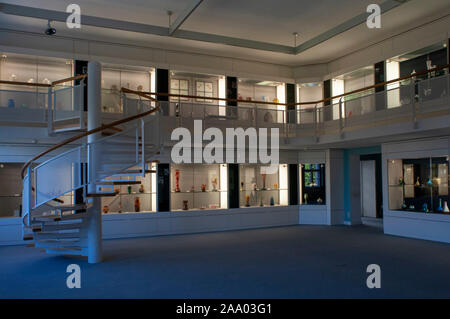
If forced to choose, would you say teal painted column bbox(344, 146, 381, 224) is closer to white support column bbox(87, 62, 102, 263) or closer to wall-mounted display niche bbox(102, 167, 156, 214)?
wall-mounted display niche bbox(102, 167, 156, 214)

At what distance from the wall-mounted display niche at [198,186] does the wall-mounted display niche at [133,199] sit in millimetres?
604

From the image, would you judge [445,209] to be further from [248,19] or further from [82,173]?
[82,173]

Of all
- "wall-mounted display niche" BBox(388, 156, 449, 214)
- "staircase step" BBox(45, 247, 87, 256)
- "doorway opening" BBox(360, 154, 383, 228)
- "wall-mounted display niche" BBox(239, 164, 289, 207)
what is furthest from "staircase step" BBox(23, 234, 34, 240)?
"doorway opening" BBox(360, 154, 383, 228)

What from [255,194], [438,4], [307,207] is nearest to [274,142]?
[255,194]

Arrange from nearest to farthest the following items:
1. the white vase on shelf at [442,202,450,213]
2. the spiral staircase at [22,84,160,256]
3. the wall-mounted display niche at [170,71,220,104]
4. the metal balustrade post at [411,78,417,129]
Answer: the spiral staircase at [22,84,160,256]
the metal balustrade post at [411,78,417,129]
the white vase on shelf at [442,202,450,213]
the wall-mounted display niche at [170,71,220,104]

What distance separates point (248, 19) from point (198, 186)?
5.10m

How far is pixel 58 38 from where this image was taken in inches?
402

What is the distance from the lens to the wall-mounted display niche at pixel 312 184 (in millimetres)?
12625

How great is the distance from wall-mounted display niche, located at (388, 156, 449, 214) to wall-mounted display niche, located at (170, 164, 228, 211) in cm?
498

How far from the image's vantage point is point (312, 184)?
502 inches

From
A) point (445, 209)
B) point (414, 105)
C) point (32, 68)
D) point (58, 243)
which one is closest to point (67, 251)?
point (58, 243)

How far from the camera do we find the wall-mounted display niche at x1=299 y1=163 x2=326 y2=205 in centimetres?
1262
